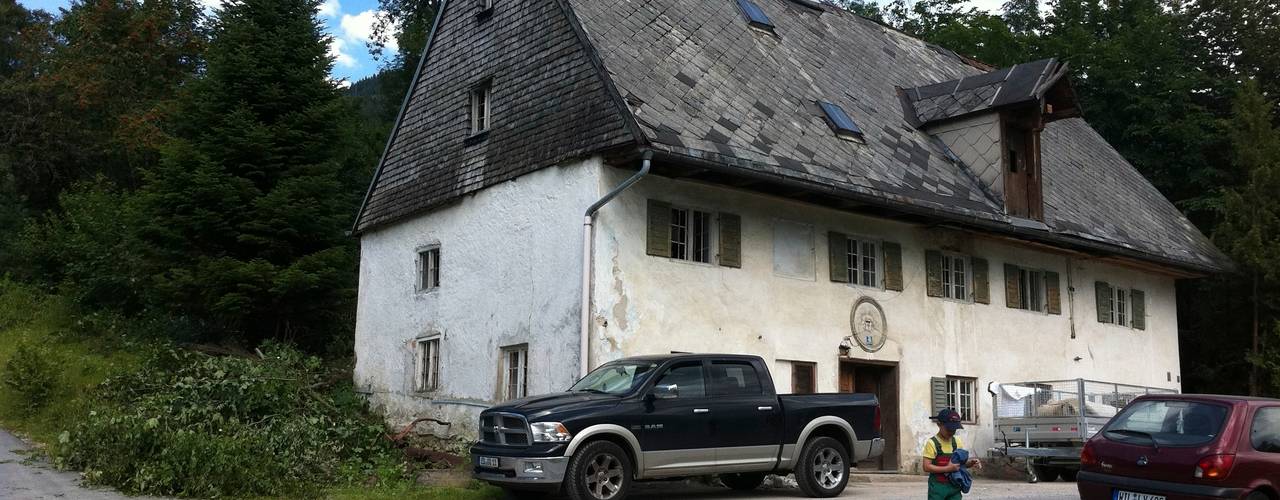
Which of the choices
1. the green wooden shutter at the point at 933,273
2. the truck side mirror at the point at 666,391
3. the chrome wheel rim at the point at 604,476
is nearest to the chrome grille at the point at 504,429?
the chrome wheel rim at the point at 604,476

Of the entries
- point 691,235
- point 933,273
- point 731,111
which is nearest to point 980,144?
point 933,273

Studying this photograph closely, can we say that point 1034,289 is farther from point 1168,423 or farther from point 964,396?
point 1168,423

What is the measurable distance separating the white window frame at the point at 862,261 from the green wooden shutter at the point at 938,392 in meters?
2.02

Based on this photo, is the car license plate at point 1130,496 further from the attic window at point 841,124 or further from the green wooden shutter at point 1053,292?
the green wooden shutter at point 1053,292

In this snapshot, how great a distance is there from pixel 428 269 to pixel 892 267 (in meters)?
7.85

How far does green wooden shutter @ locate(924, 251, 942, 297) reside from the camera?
19.6 metres

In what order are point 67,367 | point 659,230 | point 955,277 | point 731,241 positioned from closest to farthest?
point 659,230 < point 731,241 < point 955,277 < point 67,367

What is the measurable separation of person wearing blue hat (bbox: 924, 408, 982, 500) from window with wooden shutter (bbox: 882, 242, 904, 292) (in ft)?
34.8

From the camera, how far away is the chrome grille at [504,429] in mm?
Result: 11469

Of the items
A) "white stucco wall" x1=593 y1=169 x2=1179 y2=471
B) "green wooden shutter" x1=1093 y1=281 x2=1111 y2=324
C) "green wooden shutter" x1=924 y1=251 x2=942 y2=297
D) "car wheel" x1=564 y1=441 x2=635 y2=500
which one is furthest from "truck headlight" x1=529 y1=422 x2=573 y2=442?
"green wooden shutter" x1=1093 y1=281 x2=1111 y2=324

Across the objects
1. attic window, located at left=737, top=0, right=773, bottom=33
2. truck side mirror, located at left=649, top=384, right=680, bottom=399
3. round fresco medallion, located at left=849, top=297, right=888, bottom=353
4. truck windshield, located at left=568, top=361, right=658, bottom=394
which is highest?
attic window, located at left=737, top=0, right=773, bottom=33

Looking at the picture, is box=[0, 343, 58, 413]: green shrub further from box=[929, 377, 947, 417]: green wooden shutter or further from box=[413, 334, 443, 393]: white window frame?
box=[929, 377, 947, 417]: green wooden shutter

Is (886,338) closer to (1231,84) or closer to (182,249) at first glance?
(182,249)

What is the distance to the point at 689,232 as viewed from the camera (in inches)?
653
